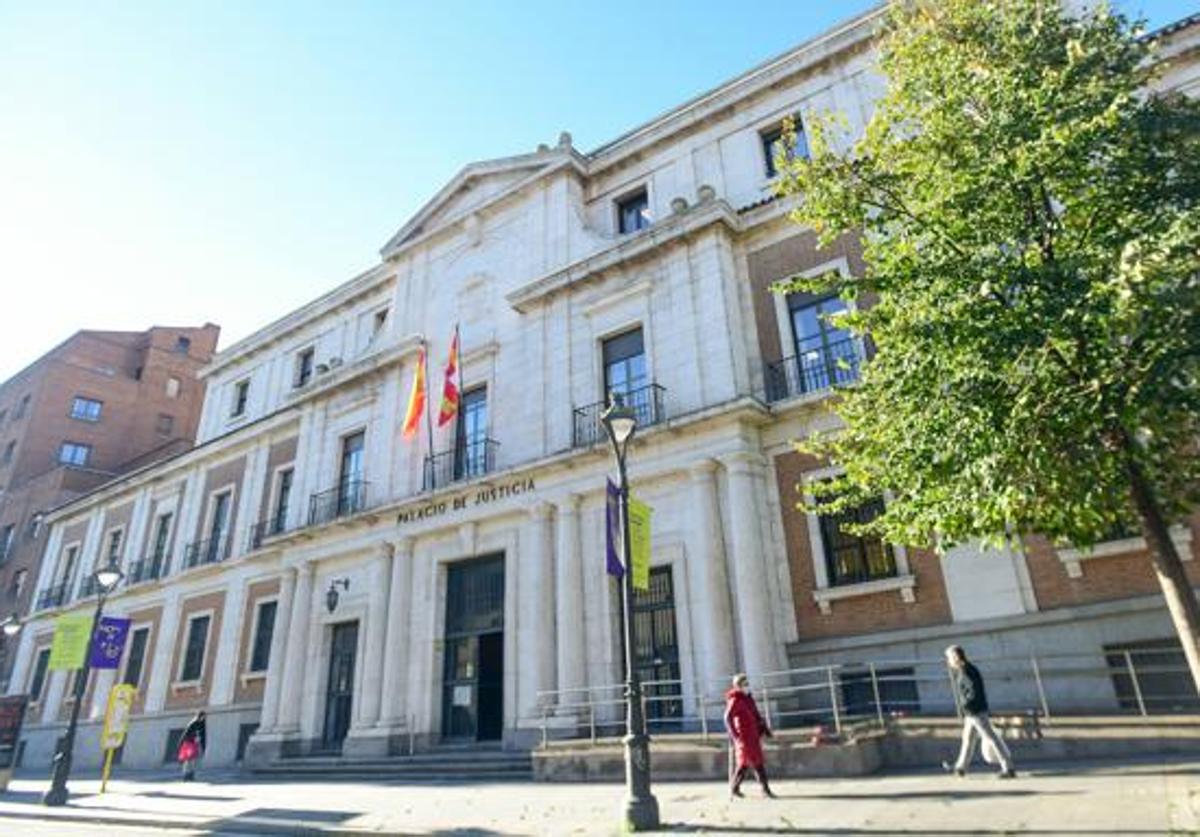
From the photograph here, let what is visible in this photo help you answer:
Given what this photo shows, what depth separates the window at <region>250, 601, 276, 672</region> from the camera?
907 inches

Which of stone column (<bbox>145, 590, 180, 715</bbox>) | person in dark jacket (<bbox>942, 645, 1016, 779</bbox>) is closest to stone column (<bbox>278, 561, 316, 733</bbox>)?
stone column (<bbox>145, 590, 180, 715</bbox>)

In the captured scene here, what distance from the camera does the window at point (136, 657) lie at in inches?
1060

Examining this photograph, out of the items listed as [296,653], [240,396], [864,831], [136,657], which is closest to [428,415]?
[296,653]

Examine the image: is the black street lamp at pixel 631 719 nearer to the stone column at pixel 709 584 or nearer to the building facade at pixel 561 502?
the building facade at pixel 561 502

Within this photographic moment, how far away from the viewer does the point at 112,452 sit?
139ft

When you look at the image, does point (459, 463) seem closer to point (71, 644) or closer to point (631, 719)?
point (71, 644)

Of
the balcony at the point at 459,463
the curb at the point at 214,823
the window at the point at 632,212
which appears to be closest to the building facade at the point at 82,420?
the balcony at the point at 459,463

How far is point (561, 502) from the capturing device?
1678 centimetres

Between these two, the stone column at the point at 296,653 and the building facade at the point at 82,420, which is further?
the building facade at the point at 82,420

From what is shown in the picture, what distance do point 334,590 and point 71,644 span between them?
5.97 m

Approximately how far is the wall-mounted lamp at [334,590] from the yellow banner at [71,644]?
5.50 metres

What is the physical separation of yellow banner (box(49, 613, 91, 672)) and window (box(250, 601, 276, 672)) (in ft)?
20.8

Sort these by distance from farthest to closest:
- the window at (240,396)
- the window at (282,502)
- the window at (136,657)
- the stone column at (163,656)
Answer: the window at (240,396) → the window at (136,657) → the stone column at (163,656) → the window at (282,502)

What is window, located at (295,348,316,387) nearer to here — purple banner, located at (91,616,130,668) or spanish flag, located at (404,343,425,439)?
spanish flag, located at (404,343,425,439)
